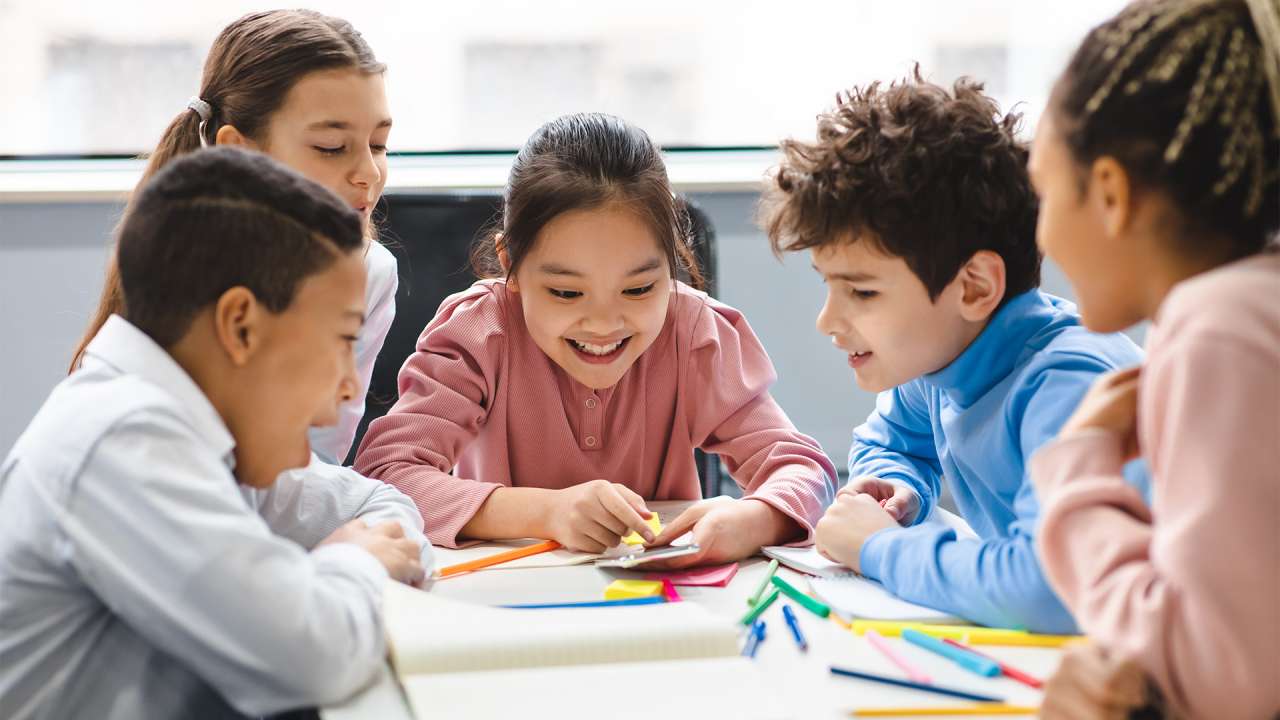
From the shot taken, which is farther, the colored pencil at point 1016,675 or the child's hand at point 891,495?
the child's hand at point 891,495

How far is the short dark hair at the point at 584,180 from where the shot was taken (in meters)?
1.50

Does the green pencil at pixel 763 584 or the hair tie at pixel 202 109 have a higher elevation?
the hair tie at pixel 202 109

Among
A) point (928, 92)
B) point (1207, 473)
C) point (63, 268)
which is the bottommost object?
point (63, 268)

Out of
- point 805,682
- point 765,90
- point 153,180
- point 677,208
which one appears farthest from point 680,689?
point 765,90

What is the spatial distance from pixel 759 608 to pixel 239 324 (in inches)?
19.5

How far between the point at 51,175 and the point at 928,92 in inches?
96.9

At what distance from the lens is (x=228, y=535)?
821 mm

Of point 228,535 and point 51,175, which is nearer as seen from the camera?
point 228,535

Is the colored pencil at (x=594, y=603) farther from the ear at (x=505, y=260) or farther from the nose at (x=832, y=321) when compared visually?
the ear at (x=505, y=260)

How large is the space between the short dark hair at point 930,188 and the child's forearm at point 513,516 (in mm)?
414

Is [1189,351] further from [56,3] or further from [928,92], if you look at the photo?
[56,3]

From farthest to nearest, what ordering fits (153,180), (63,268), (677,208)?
1. (63,268)
2. (677,208)
3. (153,180)

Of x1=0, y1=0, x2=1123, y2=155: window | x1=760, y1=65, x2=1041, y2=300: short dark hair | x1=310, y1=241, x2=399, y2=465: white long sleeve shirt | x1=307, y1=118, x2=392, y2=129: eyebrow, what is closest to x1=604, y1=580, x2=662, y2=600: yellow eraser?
x1=760, y1=65, x2=1041, y2=300: short dark hair

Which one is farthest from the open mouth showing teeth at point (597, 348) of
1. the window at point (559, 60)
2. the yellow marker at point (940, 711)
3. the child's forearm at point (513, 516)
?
the window at point (559, 60)
